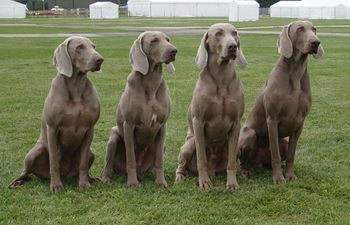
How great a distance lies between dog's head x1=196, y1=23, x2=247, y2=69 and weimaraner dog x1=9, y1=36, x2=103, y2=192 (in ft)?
3.32

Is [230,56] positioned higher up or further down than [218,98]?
higher up

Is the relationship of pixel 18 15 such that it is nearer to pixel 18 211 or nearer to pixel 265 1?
pixel 265 1

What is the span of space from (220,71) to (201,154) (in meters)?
0.88

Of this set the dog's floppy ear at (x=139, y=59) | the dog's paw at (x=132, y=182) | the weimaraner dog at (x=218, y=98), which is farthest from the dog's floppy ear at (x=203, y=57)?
the dog's paw at (x=132, y=182)

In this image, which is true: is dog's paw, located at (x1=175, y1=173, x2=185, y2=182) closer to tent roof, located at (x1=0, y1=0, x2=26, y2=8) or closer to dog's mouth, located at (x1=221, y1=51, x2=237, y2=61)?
dog's mouth, located at (x1=221, y1=51, x2=237, y2=61)

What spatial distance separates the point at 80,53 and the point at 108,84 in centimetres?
778

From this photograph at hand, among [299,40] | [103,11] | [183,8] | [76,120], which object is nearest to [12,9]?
[103,11]

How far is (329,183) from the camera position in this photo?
236 inches

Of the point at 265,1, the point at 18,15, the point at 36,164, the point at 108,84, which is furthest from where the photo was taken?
the point at 265,1

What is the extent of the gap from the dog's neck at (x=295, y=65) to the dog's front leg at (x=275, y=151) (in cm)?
50

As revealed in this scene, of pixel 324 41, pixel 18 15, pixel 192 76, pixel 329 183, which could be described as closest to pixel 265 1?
Answer: pixel 18 15

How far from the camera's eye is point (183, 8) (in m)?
69.4

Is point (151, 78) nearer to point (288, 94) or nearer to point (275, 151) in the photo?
point (288, 94)

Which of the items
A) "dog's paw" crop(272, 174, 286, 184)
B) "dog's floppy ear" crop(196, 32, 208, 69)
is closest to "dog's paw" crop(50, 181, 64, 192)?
"dog's floppy ear" crop(196, 32, 208, 69)
